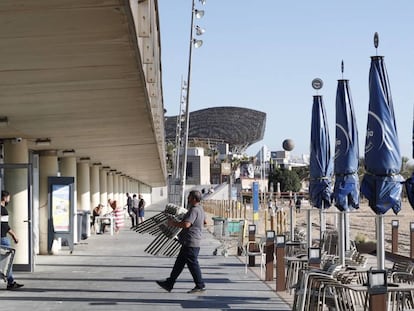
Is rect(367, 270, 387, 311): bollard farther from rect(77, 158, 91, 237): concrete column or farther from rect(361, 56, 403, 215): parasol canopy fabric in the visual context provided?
rect(77, 158, 91, 237): concrete column

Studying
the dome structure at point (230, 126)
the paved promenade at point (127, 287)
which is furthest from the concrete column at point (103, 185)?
the dome structure at point (230, 126)

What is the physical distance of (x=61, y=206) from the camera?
64.8ft

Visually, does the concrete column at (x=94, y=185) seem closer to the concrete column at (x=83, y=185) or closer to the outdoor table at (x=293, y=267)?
the concrete column at (x=83, y=185)

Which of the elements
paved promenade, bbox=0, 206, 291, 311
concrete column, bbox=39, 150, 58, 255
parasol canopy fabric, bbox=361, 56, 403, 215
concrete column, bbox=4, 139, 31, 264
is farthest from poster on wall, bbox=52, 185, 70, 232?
parasol canopy fabric, bbox=361, 56, 403, 215

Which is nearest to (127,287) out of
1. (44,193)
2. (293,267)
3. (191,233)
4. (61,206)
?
(191,233)

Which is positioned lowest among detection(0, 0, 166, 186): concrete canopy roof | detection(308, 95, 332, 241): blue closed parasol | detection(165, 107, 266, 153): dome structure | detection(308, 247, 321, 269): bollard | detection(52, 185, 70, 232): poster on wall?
detection(308, 247, 321, 269): bollard

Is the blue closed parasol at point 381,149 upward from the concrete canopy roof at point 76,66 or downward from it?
downward

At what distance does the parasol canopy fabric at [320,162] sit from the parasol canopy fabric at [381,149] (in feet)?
Answer: 11.6

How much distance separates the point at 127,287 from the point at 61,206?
6546 millimetres

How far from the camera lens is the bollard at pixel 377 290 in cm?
743

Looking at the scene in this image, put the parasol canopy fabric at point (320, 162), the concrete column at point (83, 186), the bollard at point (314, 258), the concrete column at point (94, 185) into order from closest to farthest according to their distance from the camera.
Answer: the bollard at point (314, 258) < the parasol canopy fabric at point (320, 162) < the concrete column at point (83, 186) < the concrete column at point (94, 185)

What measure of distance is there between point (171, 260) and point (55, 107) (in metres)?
6.92

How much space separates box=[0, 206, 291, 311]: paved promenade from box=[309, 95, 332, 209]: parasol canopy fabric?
1.83 meters

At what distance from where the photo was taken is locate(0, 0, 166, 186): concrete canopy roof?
22.9 feet
